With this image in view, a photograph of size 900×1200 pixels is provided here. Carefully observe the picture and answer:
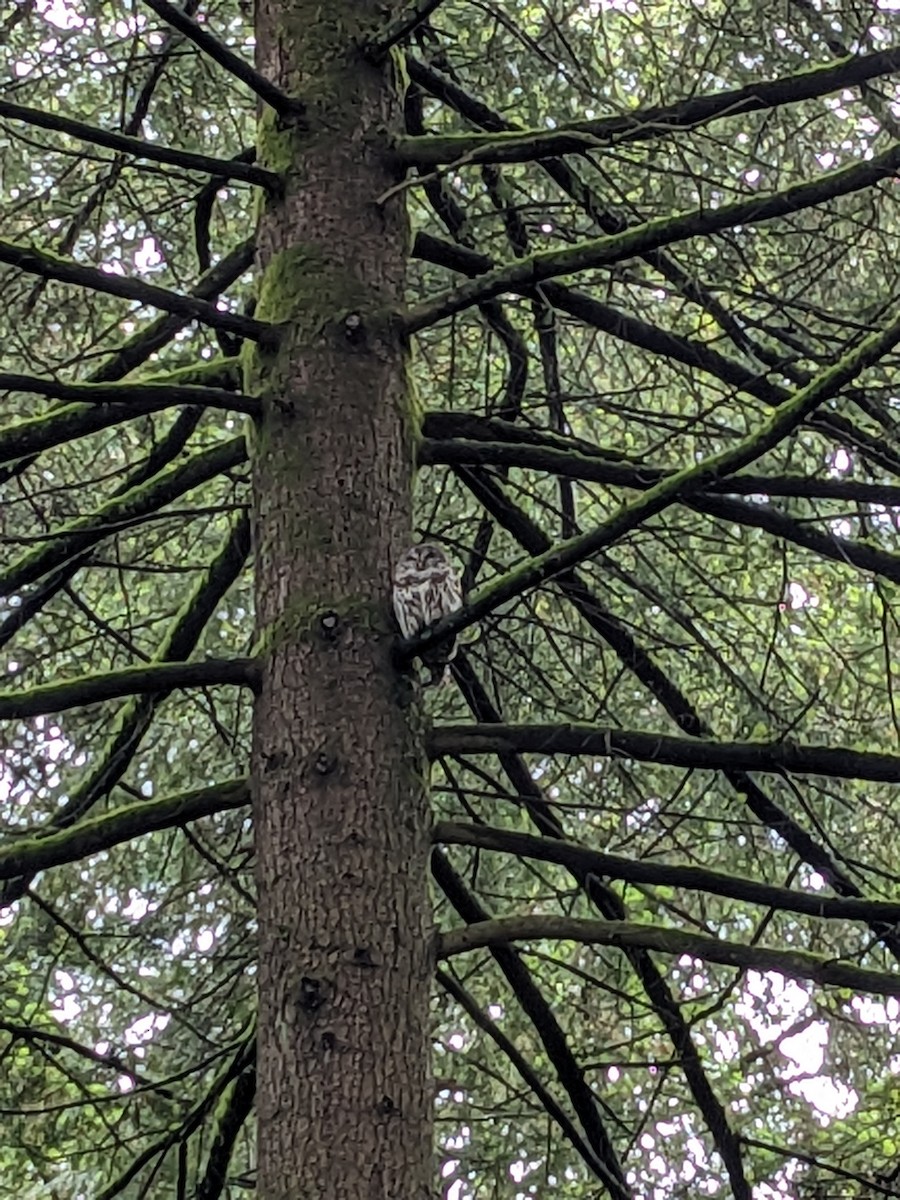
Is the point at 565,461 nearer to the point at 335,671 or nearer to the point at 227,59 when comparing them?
the point at 335,671

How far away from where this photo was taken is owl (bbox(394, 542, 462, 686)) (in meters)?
3.04

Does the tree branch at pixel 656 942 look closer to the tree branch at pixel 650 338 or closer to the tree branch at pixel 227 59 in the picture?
the tree branch at pixel 650 338

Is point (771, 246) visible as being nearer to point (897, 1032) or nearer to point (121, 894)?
point (897, 1032)

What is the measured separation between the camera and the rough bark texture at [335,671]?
2.62 meters

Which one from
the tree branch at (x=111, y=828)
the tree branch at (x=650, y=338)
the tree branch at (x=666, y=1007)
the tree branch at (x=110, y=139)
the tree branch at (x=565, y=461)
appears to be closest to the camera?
the tree branch at (x=110, y=139)

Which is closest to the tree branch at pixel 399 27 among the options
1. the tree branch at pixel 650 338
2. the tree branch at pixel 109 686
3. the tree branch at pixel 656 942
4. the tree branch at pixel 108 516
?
the tree branch at pixel 650 338

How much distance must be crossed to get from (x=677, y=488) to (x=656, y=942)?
0.83 meters

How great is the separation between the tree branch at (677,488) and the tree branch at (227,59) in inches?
41.7

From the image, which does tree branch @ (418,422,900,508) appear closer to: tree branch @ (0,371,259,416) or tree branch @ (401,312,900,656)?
tree branch @ (401,312,900,656)

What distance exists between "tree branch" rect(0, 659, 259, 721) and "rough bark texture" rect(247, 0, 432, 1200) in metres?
0.13

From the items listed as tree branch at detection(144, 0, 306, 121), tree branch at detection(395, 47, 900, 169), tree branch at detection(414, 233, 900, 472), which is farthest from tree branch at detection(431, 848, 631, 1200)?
tree branch at detection(144, 0, 306, 121)

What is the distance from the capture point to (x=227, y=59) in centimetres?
289

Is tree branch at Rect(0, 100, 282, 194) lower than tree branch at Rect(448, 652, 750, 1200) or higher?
higher

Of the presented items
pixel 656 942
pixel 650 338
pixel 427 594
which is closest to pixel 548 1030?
pixel 656 942
